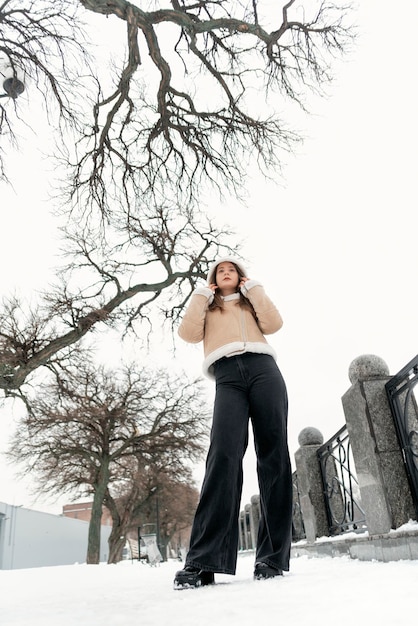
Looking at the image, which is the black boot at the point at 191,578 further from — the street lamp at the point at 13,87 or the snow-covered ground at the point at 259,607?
the street lamp at the point at 13,87

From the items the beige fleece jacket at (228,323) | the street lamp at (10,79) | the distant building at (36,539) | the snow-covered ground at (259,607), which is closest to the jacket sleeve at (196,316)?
the beige fleece jacket at (228,323)

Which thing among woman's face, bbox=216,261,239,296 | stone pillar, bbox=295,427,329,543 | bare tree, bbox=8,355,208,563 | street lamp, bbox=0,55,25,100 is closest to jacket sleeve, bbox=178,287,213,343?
woman's face, bbox=216,261,239,296

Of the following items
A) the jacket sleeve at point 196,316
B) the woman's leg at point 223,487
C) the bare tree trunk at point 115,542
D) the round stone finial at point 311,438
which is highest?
the jacket sleeve at point 196,316

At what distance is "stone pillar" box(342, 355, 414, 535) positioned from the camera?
341cm

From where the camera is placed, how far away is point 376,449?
3.55 meters

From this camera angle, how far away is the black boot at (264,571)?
2430 millimetres

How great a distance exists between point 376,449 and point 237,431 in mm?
1601

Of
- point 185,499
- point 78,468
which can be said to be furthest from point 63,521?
point 78,468

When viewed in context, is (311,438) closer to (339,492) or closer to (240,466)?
(339,492)

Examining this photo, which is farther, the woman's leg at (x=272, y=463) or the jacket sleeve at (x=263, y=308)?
the jacket sleeve at (x=263, y=308)

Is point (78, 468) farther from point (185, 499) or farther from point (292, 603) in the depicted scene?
point (292, 603)

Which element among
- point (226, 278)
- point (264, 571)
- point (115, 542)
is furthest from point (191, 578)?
point (115, 542)

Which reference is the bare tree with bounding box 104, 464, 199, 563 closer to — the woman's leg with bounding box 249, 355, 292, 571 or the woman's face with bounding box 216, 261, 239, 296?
the woman's leg with bounding box 249, 355, 292, 571

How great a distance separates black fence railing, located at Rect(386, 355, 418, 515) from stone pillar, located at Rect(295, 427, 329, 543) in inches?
114
